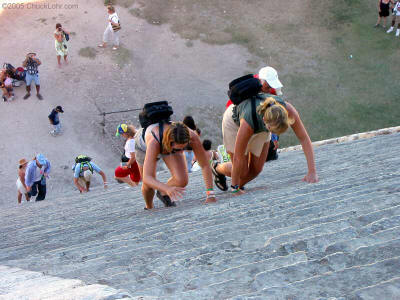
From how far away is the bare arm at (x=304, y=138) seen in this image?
14.0 feet

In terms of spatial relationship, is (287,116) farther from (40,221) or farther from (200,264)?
(40,221)

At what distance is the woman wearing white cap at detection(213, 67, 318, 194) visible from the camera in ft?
13.1

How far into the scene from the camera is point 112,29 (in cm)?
1554

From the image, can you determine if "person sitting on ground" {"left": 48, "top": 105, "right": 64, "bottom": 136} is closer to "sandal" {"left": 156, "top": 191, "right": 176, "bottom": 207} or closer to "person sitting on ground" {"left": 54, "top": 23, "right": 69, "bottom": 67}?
"person sitting on ground" {"left": 54, "top": 23, "right": 69, "bottom": 67}

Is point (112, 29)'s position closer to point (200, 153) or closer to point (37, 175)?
point (37, 175)

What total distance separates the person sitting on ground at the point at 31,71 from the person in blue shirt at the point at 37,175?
4.46 metres

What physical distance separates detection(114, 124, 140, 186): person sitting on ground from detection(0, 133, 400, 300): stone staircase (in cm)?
260

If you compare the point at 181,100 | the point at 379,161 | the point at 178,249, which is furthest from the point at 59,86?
the point at 178,249

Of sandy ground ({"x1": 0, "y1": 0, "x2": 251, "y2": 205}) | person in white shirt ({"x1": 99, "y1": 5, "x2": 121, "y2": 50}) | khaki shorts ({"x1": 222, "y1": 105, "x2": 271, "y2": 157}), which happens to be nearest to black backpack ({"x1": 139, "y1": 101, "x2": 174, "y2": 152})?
khaki shorts ({"x1": 222, "y1": 105, "x2": 271, "y2": 157})

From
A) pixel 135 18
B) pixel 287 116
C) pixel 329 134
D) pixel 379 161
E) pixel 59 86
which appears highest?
pixel 135 18

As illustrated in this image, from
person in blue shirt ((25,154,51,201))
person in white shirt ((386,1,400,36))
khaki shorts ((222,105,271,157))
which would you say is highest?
person in white shirt ((386,1,400,36))

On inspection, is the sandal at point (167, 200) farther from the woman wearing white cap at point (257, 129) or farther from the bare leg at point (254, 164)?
the bare leg at point (254, 164)

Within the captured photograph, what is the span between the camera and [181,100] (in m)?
14.3

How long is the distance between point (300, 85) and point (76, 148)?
26.4 ft
